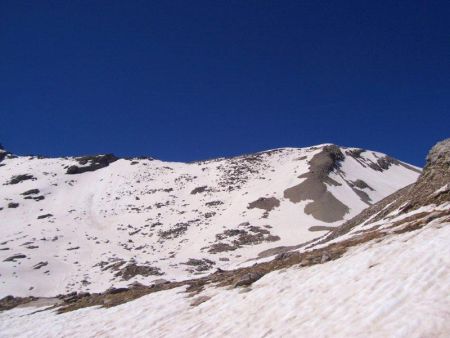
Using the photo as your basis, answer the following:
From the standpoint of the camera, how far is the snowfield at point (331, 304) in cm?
890

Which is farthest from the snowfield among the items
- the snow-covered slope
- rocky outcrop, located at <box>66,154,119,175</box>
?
rocky outcrop, located at <box>66,154,119,175</box>

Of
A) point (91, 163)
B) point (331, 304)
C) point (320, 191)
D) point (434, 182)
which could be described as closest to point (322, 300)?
point (331, 304)

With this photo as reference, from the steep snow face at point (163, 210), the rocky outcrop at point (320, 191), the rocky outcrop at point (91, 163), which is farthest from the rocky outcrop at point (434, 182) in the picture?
the rocky outcrop at point (91, 163)

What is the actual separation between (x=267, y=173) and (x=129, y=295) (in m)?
87.6

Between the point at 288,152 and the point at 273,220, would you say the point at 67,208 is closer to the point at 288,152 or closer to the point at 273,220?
the point at 273,220

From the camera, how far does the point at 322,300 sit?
Answer: 36.7ft

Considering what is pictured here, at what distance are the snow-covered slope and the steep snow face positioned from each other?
697 inches

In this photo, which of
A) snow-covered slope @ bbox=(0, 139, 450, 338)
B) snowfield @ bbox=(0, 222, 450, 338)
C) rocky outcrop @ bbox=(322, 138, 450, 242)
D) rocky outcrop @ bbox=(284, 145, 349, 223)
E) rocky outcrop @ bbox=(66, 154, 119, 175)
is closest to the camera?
snowfield @ bbox=(0, 222, 450, 338)

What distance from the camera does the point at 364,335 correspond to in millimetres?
8555

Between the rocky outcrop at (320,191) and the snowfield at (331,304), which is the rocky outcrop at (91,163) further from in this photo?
the snowfield at (331,304)


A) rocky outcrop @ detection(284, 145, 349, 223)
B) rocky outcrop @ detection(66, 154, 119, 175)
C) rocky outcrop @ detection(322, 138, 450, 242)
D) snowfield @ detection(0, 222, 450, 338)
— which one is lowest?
snowfield @ detection(0, 222, 450, 338)

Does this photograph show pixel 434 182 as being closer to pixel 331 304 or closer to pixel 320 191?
pixel 331 304

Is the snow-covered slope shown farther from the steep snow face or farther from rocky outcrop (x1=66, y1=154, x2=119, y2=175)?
rocky outcrop (x1=66, y1=154, x2=119, y2=175)

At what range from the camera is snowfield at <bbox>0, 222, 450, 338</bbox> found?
890cm
